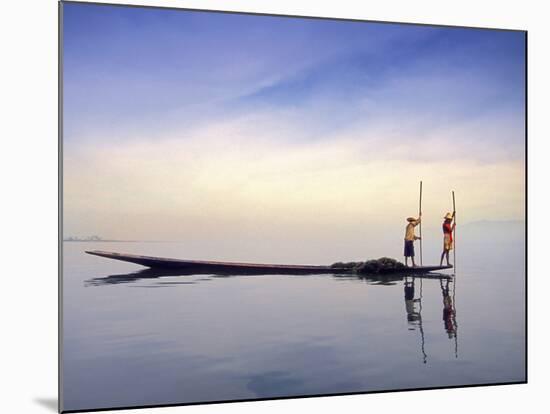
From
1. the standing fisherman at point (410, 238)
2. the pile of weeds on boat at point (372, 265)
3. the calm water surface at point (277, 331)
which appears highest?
the standing fisherman at point (410, 238)

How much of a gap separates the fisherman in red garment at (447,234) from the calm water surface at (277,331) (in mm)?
102

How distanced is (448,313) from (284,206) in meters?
1.29

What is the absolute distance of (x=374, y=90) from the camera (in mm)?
5191

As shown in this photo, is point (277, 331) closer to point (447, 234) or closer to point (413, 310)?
point (413, 310)

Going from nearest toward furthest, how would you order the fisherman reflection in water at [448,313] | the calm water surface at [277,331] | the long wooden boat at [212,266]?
the calm water surface at [277,331] → the long wooden boat at [212,266] → the fisherman reflection in water at [448,313]

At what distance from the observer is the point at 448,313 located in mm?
5242

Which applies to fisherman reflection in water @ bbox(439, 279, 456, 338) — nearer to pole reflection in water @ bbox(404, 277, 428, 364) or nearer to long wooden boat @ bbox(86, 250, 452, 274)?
pole reflection in water @ bbox(404, 277, 428, 364)

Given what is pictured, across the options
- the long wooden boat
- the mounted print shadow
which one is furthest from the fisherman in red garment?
the long wooden boat

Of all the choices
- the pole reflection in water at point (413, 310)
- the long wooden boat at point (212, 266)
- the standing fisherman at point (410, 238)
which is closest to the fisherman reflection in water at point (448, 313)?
the pole reflection in water at point (413, 310)

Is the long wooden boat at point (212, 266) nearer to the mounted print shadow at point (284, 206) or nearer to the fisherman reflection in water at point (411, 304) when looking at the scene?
the mounted print shadow at point (284, 206)

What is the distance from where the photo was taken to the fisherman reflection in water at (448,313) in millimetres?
5219

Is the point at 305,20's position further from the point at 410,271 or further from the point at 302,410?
the point at 302,410
